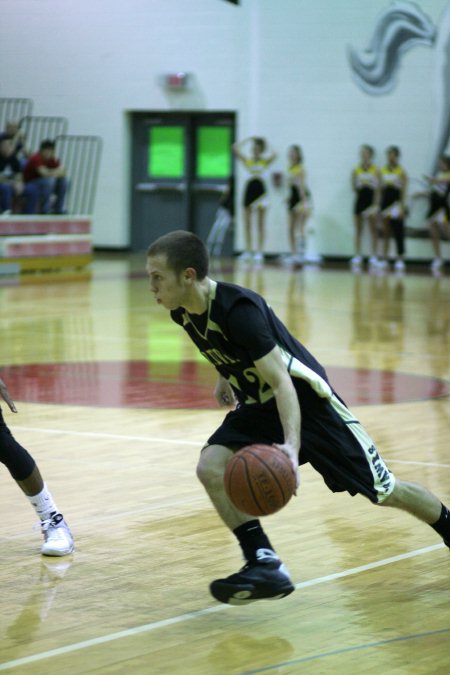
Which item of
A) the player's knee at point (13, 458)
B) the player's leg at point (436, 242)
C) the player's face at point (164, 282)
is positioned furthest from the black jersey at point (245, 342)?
the player's leg at point (436, 242)

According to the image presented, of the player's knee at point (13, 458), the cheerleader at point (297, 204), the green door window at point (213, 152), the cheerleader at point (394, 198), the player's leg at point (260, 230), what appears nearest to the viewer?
the player's knee at point (13, 458)

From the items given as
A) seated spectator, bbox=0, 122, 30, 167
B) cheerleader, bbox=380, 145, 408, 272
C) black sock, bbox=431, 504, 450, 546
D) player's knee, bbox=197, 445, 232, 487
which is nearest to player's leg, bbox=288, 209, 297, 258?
cheerleader, bbox=380, 145, 408, 272

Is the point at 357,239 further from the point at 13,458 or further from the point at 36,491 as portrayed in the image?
the point at 13,458

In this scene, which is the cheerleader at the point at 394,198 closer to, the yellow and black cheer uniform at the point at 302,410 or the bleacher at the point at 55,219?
the bleacher at the point at 55,219

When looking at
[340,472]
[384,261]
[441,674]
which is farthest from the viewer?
[384,261]

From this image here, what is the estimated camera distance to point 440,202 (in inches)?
883

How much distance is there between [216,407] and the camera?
8.80 metres

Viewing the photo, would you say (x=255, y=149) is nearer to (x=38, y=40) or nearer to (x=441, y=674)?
(x=38, y=40)

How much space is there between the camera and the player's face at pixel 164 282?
13.8ft

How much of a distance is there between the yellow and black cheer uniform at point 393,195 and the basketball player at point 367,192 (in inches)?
7.1

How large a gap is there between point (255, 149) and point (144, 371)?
1399cm

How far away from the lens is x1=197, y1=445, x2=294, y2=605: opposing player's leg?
4086 mm

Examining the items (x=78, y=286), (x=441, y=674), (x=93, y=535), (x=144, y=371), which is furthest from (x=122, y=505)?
(x=78, y=286)

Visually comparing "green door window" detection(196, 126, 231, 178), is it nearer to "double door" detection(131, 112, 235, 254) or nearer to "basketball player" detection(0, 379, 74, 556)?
"double door" detection(131, 112, 235, 254)
